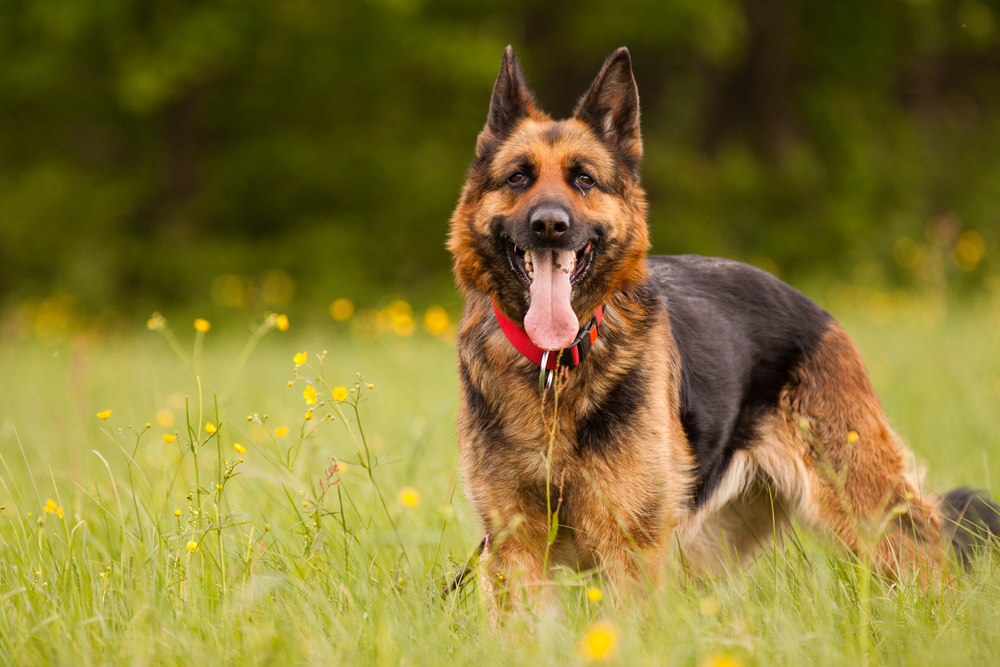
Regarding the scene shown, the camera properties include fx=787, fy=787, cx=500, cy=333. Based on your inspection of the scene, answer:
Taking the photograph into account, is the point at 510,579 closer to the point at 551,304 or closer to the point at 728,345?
the point at 551,304

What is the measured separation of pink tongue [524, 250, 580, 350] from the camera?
2.69m

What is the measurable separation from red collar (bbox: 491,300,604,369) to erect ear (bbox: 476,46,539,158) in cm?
79

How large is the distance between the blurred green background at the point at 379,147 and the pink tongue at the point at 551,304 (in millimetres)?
8180

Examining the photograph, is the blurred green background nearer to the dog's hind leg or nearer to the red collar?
the dog's hind leg

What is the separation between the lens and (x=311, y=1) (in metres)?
11.9

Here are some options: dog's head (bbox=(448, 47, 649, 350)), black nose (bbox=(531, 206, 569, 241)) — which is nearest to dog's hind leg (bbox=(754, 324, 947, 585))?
dog's head (bbox=(448, 47, 649, 350))

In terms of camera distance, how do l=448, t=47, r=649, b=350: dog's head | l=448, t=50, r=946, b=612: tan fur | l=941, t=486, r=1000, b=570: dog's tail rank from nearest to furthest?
1. l=448, t=50, r=946, b=612: tan fur
2. l=448, t=47, r=649, b=350: dog's head
3. l=941, t=486, r=1000, b=570: dog's tail

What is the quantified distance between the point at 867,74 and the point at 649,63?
4596mm

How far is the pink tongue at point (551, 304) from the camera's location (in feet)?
8.82

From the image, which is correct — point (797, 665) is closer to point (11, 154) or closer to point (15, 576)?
point (15, 576)

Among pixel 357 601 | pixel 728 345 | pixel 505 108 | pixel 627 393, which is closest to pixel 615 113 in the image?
pixel 505 108

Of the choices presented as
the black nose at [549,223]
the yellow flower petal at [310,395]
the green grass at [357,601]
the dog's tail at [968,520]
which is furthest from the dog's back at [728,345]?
the yellow flower petal at [310,395]

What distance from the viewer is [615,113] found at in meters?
3.13

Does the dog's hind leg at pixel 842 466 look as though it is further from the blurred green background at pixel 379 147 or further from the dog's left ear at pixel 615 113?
the blurred green background at pixel 379 147
